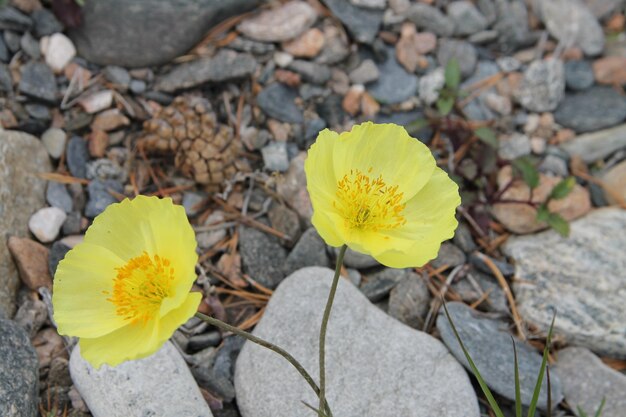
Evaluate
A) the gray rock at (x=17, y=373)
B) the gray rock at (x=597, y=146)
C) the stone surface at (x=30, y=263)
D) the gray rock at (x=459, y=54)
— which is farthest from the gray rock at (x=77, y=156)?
the gray rock at (x=597, y=146)

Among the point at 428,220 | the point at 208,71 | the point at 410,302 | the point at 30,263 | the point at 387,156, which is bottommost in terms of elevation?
the point at 410,302

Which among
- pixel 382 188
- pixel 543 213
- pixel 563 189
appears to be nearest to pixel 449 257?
pixel 543 213

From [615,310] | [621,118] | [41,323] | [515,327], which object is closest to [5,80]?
[41,323]

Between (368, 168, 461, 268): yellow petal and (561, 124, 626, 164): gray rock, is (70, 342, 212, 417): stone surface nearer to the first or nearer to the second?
(368, 168, 461, 268): yellow petal

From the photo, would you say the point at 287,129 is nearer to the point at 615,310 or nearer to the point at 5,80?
the point at 5,80

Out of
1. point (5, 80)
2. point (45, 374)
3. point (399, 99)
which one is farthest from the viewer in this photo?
point (399, 99)

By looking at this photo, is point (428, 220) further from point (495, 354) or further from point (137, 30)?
point (137, 30)

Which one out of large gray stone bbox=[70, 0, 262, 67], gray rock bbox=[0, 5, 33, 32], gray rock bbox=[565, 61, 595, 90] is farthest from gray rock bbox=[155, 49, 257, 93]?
gray rock bbox=[565, 61, 595, 90]

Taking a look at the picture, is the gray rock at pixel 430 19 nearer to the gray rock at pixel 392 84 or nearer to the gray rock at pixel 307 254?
the gray rock at pixel 392 84
